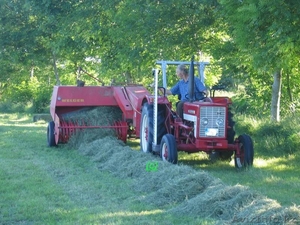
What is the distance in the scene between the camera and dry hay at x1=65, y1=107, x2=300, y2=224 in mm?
5949

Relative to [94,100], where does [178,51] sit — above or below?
above

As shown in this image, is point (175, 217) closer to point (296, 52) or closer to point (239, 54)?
point (296, 52)

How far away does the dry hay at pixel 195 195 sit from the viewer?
595cm

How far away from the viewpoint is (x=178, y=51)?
15.4m

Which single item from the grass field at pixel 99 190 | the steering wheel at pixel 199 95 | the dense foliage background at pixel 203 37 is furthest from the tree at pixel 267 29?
the grass field at pixel 99 190

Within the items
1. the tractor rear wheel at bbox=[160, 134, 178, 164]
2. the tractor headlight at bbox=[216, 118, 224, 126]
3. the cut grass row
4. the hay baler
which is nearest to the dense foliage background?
the tractor headlight at bbox=[216, 118, 224, 126]

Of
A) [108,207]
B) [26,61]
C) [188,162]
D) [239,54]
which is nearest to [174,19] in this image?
[239,54]

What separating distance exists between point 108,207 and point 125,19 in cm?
886

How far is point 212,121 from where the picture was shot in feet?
31.7

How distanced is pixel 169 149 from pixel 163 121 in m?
1.18

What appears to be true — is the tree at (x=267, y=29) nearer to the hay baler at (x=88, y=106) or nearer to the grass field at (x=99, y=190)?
the grass field at (x=99, y=190)

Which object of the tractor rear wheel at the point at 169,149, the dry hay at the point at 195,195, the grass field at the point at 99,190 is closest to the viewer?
the dry hay at the point at 195,195

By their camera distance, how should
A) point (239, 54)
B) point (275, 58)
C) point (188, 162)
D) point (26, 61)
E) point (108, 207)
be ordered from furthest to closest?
point (26, 61) < point (239, 54) < point (188, 162) < point (275, 58) < point (108, 207)

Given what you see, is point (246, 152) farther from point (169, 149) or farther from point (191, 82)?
point (191, 82)
